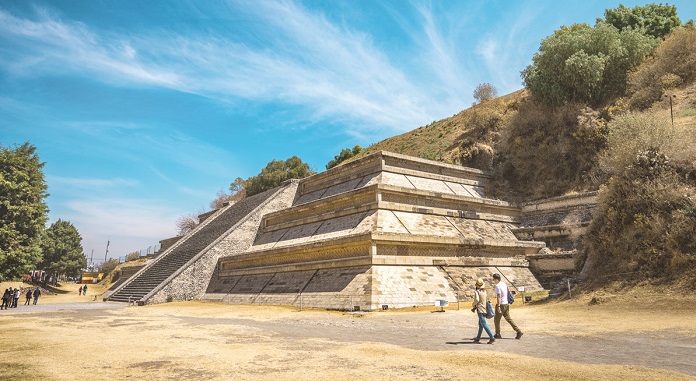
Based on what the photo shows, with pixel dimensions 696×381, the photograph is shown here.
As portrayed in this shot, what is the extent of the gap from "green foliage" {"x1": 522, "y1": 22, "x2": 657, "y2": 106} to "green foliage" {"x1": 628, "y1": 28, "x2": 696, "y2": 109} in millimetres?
1182

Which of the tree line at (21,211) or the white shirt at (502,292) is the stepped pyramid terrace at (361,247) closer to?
the white shirt at (502,292)

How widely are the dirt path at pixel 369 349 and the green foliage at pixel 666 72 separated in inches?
703

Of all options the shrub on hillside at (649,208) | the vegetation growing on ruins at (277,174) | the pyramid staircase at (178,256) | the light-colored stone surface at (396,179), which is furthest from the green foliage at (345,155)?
the shrub on hillside at (649,208)

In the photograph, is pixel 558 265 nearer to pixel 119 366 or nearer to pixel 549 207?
pixel 549 207

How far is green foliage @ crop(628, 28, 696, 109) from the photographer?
24.2 metres

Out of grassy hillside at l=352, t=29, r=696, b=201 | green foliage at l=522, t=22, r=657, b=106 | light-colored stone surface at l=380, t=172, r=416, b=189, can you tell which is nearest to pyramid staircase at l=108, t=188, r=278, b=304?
light-colored stone surface at l=380, t=172, r=416, b=189

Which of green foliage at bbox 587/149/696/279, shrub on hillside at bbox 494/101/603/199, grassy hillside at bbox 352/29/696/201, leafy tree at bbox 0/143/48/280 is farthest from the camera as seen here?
leafy tree at bbox 0/143/48/280

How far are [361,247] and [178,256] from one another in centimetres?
1735

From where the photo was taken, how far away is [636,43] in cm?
2720

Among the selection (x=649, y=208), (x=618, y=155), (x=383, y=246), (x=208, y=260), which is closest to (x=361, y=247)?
(x=383, y=246)

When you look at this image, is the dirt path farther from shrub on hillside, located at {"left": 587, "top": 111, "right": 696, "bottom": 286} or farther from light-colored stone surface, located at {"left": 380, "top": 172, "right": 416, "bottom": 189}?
light-colored stone surface, located at {"left": 380, "top": 172, "right": 416, "bottom": 189}

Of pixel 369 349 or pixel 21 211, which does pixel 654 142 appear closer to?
pixel 369 349

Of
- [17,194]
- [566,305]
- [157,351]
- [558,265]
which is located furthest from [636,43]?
[17,194]

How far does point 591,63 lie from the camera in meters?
26.1
